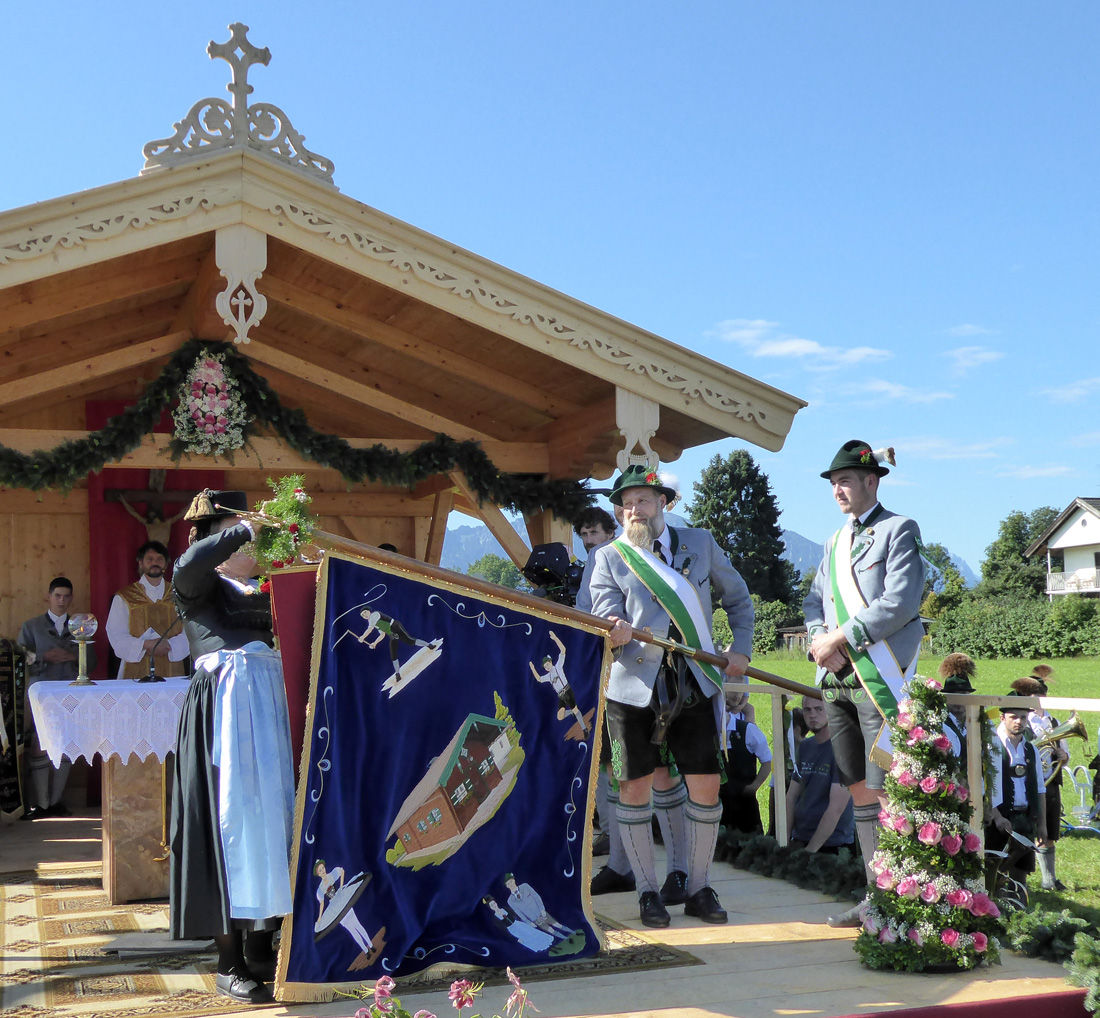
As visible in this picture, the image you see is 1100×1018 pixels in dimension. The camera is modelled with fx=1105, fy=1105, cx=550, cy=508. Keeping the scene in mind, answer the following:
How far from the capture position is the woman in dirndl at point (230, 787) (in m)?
3.83

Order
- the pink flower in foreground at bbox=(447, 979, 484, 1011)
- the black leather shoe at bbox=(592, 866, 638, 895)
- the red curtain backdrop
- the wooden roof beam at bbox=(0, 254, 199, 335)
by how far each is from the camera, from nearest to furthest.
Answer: the pink flower in foreground at bbox=(447, 979, 484, 1011)
the black leather shoe at bbox=(592, 866, 638, 895)
the wooden roof beam at bbox=(0, 254, 199, 335)
the red curtain backdrop

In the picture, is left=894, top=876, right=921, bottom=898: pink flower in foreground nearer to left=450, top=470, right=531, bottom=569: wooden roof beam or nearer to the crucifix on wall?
left=450, top=470, right=531, bottom=569: wooden roof beam

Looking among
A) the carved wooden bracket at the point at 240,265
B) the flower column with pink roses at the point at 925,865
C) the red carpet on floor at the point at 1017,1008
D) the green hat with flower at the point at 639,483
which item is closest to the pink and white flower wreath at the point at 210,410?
the carved wooden bracket at the point at 240,265

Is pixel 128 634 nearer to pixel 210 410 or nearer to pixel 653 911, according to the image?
pixel 210 410

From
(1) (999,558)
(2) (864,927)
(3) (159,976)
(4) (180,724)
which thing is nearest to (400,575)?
(4) (180,724)

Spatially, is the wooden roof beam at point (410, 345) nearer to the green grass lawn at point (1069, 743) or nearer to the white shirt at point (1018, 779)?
the green grass lawn at point (1069, 743)

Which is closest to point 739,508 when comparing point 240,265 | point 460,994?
point 240,265

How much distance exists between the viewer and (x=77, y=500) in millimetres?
9656

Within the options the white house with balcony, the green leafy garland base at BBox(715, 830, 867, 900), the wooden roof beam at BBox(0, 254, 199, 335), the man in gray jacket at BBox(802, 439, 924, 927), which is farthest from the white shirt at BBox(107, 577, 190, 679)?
the white house with balcony

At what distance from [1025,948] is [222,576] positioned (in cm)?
336

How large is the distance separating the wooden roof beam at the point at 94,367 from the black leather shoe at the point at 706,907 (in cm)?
533

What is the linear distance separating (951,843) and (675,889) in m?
1.47

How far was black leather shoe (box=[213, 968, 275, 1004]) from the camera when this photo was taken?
3.83 metres

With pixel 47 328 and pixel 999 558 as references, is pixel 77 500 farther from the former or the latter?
pixel 999 558
